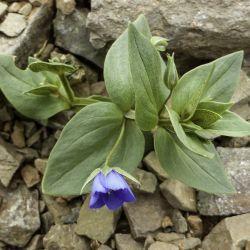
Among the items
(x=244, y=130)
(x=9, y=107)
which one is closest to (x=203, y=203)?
(x=244, y=130)

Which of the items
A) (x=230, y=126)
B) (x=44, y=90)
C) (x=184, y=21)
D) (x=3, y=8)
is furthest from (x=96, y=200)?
(x=3, y=8)

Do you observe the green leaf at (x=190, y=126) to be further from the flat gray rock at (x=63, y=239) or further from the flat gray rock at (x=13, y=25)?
the flat gray rock at (x=13, y=25)

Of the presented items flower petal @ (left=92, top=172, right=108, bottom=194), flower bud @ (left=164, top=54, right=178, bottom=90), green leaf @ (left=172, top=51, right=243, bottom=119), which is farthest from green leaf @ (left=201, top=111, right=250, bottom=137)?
flower petal @ (left=92, top=172, right=108, bottom=194)

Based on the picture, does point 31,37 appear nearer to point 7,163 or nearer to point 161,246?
point 7,163

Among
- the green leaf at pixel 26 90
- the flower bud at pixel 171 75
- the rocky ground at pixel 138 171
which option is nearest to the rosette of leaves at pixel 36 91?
the green leaf at pixel 26 90

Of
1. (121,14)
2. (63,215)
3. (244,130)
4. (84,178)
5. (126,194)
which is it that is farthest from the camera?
(121,14)

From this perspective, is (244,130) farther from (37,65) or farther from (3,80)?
(3,80)
